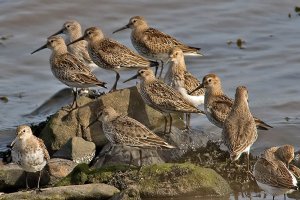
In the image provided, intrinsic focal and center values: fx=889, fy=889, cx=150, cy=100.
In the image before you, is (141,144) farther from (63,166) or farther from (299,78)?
(299,78)

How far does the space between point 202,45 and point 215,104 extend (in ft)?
21.4

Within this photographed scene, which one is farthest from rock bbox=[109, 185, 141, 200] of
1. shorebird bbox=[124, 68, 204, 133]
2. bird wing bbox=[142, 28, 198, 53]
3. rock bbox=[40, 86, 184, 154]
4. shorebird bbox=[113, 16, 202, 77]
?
bird wing bbox=[142, 28, 198, 53]

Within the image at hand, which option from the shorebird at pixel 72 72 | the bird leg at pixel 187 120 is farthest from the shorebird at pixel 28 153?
the bird leg at pixel 187 120

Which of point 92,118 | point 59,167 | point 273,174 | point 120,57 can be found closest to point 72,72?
point 92,118

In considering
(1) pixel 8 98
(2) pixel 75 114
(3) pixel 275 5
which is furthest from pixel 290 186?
(3) pixel 275 5

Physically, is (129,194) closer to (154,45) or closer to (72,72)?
(72,72)

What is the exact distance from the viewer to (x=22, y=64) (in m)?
19.2

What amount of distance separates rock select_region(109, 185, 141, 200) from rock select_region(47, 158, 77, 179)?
1346 millimetres

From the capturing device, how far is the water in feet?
52.9

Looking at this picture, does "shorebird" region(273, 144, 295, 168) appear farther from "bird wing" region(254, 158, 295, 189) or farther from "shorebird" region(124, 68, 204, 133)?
"shorebird" region(124, 68, 204, 133)

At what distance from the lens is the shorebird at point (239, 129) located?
12117 millimetres

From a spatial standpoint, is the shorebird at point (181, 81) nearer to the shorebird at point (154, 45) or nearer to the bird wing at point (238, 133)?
the shorebird at point (154, 45)

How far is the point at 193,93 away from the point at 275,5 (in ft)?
28.5

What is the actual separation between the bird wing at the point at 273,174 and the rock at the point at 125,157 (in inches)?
72.1
